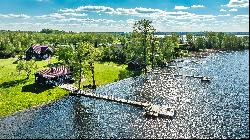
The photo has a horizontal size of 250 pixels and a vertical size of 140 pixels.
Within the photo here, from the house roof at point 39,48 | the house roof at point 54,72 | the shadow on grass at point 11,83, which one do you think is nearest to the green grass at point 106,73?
the house roof at point 54,72

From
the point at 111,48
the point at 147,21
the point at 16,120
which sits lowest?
the point at 16,120

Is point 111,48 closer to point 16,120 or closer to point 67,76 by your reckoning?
point 67,76

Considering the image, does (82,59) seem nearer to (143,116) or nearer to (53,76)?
(53,76)

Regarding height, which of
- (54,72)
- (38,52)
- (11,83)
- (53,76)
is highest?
(38,52)

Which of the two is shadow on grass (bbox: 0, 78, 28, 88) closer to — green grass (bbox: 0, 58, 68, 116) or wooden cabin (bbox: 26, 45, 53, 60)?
green grass (bbox: 0, 58, 68, 116)

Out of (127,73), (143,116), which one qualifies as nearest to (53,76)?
(127,73)

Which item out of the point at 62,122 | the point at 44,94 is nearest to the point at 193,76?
the point at 44,94

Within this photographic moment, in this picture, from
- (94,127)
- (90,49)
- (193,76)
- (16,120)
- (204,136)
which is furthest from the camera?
(193,76)
